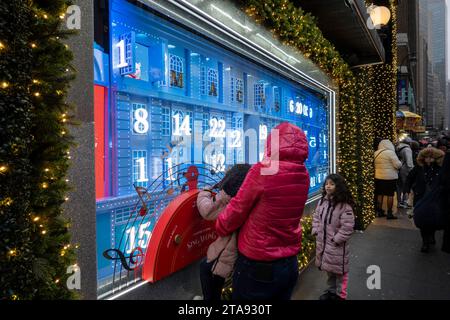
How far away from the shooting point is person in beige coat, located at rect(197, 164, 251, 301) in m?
2.72

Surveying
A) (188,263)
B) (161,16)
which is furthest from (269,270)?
(161,16)

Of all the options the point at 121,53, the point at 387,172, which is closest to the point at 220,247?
the point at 121,53

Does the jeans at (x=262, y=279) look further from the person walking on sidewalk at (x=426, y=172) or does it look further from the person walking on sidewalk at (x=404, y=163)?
the person walking on sidewalk at (x=404, y=163)

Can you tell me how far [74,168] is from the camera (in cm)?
226

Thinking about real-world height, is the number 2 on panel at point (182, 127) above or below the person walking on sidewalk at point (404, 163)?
above

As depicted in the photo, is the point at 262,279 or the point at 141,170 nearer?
the point at 262,279

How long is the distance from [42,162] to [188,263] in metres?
1.86

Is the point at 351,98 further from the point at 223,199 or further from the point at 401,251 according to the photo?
the point at 223,199

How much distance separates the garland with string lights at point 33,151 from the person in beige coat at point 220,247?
1136mm

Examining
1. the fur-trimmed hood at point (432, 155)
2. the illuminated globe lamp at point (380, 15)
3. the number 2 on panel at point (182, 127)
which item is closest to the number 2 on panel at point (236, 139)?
the number 2 on panel at point (182, 127)

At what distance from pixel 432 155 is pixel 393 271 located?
284 cm

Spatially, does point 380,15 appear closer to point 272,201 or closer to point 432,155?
point 432,155

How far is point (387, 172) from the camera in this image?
9.62 m

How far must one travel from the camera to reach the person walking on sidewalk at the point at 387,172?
378 inches
